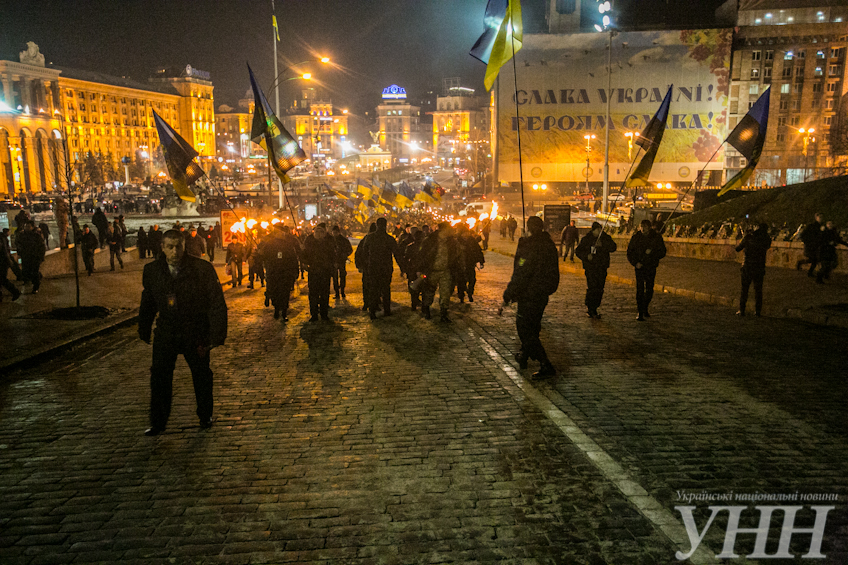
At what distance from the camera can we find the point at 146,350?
9023 millimetres

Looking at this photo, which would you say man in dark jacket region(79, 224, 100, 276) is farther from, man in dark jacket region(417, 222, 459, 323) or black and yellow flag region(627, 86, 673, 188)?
black and yellow flag region(627, 86, 673, 188)

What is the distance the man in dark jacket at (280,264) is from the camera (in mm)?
10992

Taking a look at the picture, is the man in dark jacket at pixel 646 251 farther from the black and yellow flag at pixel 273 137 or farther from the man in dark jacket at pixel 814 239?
the black and yellow flag at pixel 273 137

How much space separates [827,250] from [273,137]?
13.7 m

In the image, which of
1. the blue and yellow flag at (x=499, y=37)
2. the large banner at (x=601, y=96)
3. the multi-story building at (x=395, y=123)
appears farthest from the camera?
the multi-story building at (x=395, y=123)

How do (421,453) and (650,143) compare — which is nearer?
(421,453)

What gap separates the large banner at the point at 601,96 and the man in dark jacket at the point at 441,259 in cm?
4967

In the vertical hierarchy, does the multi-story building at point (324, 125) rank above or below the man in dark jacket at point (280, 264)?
above

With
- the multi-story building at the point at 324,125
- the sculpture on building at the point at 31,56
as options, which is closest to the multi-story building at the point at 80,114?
the sculpture on building at the point at 31,56

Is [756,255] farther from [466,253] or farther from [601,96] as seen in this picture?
[601,96]

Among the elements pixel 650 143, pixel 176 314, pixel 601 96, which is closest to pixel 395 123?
pixel 601 96

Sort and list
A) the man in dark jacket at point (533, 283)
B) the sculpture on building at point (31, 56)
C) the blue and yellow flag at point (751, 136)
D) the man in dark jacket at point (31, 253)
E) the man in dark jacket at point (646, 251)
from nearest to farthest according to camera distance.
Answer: the man in dark jacket at point (533, 283)
the man in dark jacket at point (646, 251)
the blue and yellow flag at point (751, 136)
the man in dark jacket at point (31, 253)
the sculpture on building at point (31, 56)

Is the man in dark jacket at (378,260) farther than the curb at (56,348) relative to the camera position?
Yes

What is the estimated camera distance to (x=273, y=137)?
16750 millimetres
